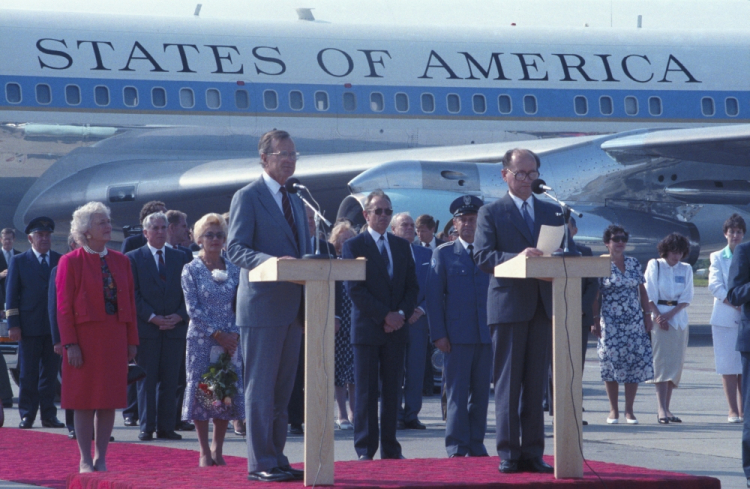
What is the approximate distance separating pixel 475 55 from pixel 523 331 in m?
10.8

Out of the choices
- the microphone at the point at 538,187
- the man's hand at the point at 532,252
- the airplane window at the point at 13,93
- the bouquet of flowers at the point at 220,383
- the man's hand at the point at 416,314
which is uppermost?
the airplane window at the point at 13,93

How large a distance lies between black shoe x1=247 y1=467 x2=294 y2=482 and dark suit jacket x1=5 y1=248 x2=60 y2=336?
3.77 m

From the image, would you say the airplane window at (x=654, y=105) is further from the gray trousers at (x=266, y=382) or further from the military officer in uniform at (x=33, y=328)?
the gray trousers at (x=266, y=382)

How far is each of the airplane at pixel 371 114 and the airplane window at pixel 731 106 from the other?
0.03 m

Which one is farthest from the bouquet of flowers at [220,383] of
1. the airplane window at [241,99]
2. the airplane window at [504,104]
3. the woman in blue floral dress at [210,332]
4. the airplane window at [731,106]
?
the airplane window at [731,106]

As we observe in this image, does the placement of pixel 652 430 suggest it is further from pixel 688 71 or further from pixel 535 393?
pixel 688 71

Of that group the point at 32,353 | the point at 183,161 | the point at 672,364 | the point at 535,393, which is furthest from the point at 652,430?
Result: the point at 183,161

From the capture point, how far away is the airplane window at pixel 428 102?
49.7 feet

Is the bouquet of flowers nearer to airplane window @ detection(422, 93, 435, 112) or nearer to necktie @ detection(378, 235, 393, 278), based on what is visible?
necktie @ detection(378, 235, 393, 278)

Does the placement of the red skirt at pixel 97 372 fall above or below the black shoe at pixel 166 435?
above

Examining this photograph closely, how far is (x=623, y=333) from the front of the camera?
7.96 m

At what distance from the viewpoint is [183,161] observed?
14.4 meters

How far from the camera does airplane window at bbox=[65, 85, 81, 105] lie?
1374cm

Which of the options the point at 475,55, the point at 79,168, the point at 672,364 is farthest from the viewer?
the point at 475,55
